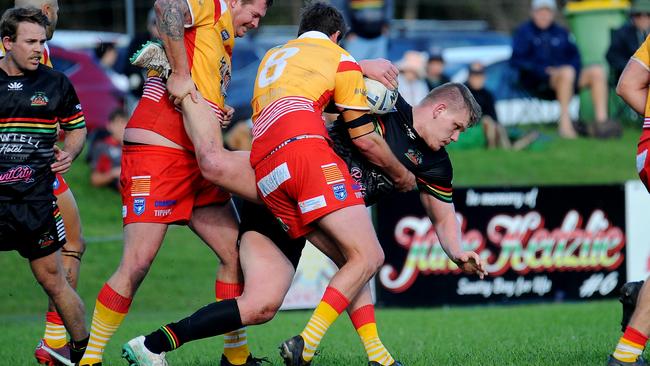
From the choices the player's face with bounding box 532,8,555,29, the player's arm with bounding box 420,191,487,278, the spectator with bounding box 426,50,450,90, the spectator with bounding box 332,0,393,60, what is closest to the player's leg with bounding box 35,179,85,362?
the player's arm with bounding box 420,191,487,278

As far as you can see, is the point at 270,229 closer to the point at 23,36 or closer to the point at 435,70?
the point at 23,36

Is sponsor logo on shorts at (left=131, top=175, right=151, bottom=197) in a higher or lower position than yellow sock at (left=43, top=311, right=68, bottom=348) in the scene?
higher

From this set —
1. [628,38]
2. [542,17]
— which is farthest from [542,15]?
[628,38]

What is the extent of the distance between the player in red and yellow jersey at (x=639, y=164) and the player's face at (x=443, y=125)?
1.01 meters

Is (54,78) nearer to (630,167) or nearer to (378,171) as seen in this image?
(378,171)

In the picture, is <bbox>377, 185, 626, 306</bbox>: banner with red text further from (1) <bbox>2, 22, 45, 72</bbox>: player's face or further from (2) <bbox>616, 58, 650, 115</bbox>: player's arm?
(1) <bbox>2, 22, 45, 72</bbox>: player's face

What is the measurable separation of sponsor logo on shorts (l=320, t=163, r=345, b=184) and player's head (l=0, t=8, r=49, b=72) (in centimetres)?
210

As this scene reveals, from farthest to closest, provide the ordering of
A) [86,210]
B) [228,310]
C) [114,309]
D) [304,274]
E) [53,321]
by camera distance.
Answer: [86,210] < [304,274] < [53,321] < [114,309] < [228,310]

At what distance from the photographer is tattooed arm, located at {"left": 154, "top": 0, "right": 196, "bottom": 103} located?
6.59 meters

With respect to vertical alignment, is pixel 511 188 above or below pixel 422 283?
above

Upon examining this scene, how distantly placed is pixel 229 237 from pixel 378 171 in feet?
3.71

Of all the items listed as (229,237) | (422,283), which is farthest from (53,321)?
(422,283)

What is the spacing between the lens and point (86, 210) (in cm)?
1556

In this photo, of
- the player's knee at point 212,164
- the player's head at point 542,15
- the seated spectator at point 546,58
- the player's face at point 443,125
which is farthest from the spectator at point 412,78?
the player's knee at point 212,164
